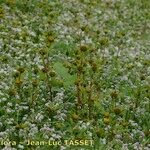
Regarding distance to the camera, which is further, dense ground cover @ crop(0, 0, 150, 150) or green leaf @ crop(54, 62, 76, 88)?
green leaf @ crop(54, 62, 76, 88)

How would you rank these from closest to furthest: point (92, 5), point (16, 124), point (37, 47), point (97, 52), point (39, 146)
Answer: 1. point (39, 146)
2. point (16, 124)
3. point (37, 47)
4. point (97, 52)
5. point (92, 5)

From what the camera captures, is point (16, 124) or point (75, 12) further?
point (75, 12)

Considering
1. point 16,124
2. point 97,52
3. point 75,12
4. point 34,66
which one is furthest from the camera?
point 75,12

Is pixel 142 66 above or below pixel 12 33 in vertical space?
below

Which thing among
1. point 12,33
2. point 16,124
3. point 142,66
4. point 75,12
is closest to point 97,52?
point 142,66

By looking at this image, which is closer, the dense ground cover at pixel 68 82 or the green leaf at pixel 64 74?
the dense ground cover at pixel 68 82

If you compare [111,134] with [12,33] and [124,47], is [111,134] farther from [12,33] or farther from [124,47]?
[124,47]

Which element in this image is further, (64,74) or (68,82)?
(64,74)
